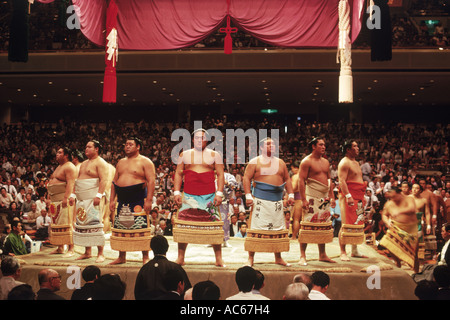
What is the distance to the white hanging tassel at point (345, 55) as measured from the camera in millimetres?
4855

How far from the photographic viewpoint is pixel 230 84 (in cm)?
1447

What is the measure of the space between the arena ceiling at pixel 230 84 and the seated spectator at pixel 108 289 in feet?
34.1

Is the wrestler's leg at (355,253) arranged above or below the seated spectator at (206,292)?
below

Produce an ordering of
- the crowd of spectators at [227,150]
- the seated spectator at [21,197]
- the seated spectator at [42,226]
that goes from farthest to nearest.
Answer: the crowd of spectators at [227,150] → the seated spectator at [21,197] → the seated spectator at [42,226]

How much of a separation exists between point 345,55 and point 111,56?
2.27 meters

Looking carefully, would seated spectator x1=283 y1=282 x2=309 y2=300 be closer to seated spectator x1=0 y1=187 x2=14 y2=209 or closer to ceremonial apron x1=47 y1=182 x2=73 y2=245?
ceremonial apron x1=47 y1=182 x2=73 y2=245

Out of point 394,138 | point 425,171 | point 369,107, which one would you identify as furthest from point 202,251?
point 369,107

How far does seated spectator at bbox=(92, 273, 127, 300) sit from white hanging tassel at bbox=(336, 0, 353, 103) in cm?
287

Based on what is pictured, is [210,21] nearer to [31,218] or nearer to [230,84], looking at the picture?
[31,218]

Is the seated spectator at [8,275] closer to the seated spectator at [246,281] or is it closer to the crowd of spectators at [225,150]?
the seated spectator at [246,281]

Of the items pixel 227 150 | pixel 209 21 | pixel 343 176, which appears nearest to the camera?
pixel 343 176

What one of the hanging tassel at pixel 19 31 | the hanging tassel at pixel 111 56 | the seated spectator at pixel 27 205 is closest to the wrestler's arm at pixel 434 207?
the hanging tassel at pixel 111 56

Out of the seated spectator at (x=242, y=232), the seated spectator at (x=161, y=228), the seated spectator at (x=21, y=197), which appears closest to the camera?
the seated spectator at (x=161, y=228)

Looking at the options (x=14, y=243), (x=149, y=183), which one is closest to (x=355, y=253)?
(x=149, y=183)
